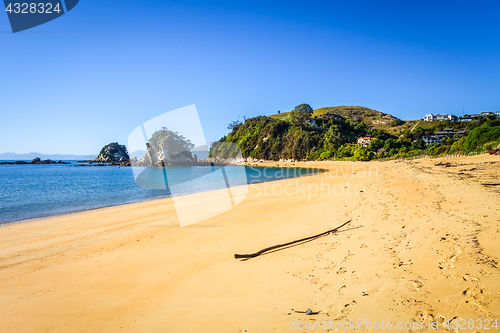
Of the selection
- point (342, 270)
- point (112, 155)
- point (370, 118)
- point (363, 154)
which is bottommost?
point (363, 154)

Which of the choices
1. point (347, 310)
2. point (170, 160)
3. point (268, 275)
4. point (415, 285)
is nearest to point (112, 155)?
point (170, 160)

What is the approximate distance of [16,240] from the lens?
8539mm

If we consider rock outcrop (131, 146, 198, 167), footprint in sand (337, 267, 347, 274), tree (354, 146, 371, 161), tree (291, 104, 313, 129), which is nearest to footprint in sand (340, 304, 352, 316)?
footprint in sand (337, 267, 347, 274)

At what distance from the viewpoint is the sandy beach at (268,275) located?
3230 mm

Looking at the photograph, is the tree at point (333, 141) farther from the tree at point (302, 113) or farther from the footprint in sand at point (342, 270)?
the footprint in sand at point (342, 270)

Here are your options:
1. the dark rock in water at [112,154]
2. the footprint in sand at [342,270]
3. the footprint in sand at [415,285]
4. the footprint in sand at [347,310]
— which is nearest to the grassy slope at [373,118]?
the dark rock in water at [112,154]

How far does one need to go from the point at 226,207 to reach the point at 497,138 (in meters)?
33.5

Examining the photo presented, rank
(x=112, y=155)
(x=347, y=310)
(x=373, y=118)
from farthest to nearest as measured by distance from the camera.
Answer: (x=373, y=118), (x=112, y=155), (x=347, y=310)

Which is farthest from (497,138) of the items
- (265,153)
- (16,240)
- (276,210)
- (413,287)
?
(265,153)

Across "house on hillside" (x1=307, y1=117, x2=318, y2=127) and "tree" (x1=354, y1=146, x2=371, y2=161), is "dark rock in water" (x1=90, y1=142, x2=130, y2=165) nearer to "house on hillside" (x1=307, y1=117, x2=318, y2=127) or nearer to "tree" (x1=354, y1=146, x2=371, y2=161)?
"house on hillside" (x1=307, y1=117, x2=318, y2=127)

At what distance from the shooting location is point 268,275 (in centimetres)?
453

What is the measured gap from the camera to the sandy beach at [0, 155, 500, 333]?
10.6 feet

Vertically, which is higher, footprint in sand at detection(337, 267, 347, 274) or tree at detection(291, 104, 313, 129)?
tree at detection(291, 104, 313, 129)

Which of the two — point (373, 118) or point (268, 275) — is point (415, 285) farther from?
point (373, 118)
